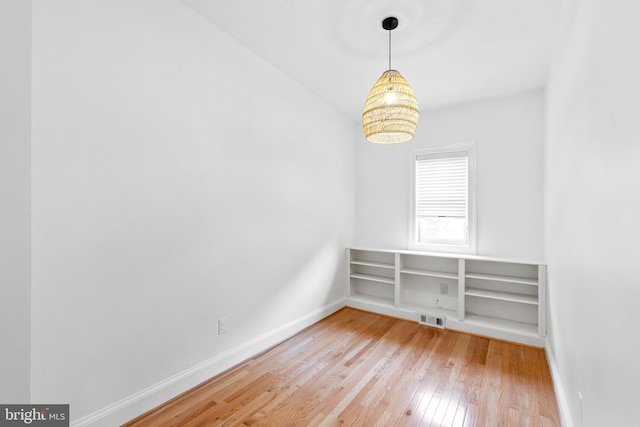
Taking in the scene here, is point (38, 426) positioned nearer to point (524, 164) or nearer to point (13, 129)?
point (13, 129)

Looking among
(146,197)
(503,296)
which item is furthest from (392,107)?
(503,296)

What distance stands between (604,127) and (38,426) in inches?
116

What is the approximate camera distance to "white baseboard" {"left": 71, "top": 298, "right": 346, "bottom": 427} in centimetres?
172

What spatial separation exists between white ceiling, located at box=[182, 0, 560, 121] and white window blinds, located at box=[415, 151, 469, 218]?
0.86 m

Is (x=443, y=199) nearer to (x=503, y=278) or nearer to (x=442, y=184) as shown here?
(x=442, y=184)

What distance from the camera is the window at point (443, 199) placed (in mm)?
3688

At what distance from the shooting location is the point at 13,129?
4.55 feet

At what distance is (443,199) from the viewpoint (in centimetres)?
385

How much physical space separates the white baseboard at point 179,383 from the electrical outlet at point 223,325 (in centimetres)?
19

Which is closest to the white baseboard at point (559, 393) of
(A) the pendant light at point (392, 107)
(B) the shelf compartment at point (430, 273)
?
(B) the shelf compartment at point (430, 273)

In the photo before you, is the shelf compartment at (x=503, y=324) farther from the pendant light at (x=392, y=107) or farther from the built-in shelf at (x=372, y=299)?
the pendant light at (x=392, y=107)

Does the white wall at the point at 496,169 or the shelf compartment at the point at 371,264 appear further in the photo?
the shelf compartment at the point at 371,264

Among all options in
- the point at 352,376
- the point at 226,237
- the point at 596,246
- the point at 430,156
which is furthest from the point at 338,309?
the point at 596,246

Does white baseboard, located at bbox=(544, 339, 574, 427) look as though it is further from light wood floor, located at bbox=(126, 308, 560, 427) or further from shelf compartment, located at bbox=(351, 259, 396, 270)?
shelf compartment, located at bbox=(351, 259, 396, 270)
